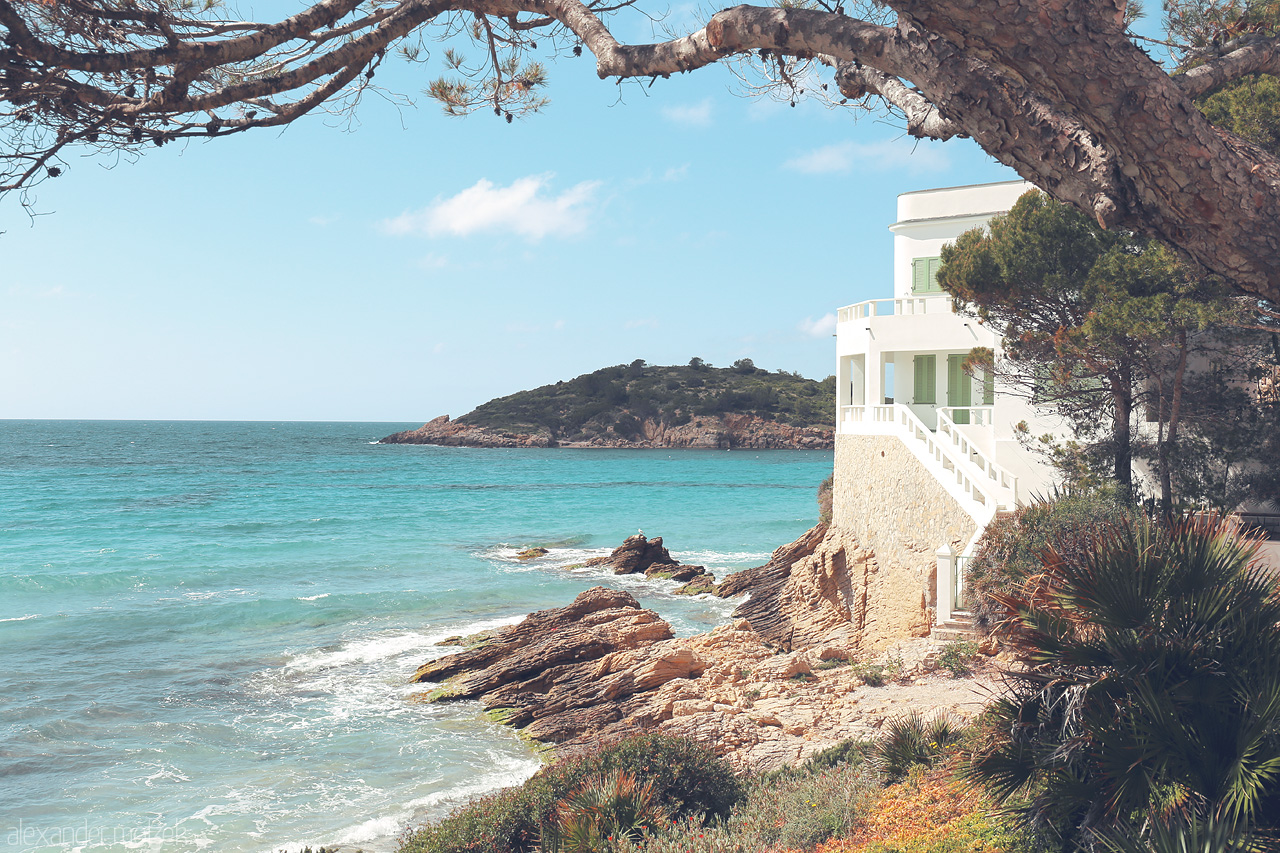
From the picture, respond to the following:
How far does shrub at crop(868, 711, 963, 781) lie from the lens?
795 centimetres

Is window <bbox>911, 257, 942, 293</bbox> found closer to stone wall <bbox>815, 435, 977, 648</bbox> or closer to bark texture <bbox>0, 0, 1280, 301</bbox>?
stone wall <bbox>815, 435, 977, 648</bbox>

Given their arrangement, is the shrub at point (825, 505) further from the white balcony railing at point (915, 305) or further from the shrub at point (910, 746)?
the shrub at point (910, 746)

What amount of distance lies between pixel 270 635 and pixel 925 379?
18777 millimetres

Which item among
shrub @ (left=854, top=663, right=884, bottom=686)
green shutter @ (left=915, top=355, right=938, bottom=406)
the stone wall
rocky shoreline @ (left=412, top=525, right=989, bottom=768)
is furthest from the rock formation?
shrub @ (left=854, top=663, right=884, bottom=686)

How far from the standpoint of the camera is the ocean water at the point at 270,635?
39.7 feet

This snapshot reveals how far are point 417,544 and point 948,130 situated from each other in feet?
123

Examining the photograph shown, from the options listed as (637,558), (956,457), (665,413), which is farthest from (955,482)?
(665,413)

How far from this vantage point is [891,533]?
743 inches

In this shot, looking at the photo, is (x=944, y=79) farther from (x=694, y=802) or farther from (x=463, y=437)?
(x=463, y=437)

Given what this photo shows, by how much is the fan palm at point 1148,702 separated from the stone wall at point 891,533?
1099 centimetres

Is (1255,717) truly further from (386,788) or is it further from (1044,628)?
(386,788)

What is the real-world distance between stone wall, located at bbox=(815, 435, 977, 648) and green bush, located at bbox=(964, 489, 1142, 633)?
4.86 feet

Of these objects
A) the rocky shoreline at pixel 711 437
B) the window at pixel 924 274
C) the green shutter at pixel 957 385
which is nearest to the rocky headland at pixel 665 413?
the rocky shoreline at pixel 711 437

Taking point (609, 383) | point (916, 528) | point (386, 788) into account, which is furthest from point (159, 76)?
point (609, 383)
